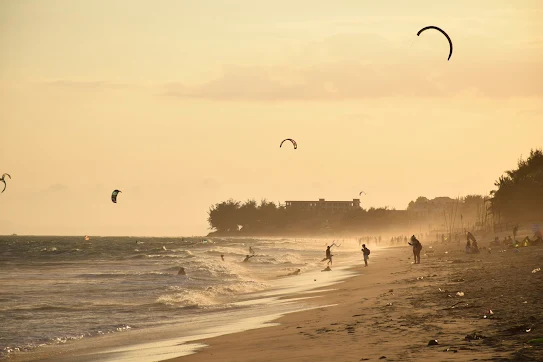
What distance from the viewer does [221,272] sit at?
47.9 metres

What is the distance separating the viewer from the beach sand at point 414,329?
11688mm

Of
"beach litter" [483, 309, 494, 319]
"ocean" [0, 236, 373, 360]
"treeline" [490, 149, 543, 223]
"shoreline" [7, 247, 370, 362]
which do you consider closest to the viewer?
"beach litter" [483, 309, 494, 319]

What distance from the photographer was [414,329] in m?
14.2

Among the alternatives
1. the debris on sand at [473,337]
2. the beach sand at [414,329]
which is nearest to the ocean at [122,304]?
the beach sand at [414,329]

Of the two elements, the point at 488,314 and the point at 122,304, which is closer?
the point at 488,314

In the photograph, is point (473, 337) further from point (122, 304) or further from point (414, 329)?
point (122, 304)

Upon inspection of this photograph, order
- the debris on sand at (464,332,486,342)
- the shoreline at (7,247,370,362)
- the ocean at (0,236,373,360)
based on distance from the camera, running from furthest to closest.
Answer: the ocean at (0,236,373,360), the shoreline at (7,247,370,362), the debris on sand at (464,332,486,342)

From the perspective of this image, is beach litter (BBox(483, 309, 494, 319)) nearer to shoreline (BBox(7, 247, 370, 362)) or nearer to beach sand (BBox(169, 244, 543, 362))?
beach sand (BBox(169, 244, 543, 362))

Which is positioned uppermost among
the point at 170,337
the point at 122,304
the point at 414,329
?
the point at 414,329

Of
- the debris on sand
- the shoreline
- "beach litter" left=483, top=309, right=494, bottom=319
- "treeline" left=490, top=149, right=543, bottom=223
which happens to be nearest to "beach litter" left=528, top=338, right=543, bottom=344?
the debris on sand

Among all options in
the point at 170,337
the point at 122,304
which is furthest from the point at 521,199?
the point at 170,337

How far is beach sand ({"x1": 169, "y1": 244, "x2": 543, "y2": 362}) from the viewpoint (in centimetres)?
1169

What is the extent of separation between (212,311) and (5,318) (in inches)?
274

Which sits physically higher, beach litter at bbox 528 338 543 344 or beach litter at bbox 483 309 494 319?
beach litter at bbox 483 309 494 319
